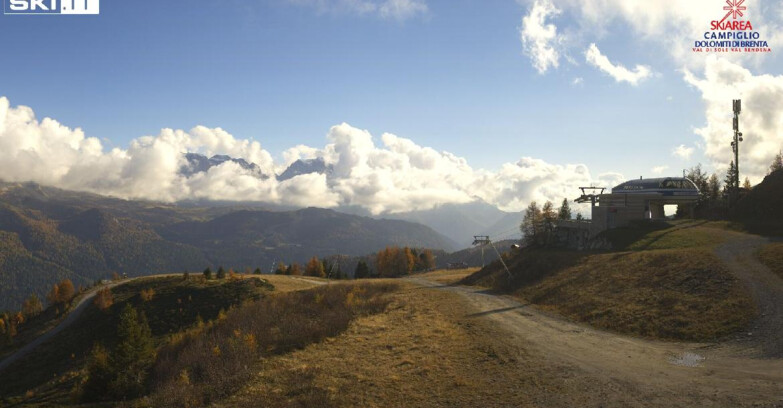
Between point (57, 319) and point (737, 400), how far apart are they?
103046 mm

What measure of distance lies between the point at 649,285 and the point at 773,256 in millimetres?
10273

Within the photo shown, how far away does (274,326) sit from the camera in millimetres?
28812

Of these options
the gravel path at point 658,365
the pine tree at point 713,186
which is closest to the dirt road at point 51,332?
the gravel path at point 658,365

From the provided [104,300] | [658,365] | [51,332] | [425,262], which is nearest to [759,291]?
A: [658,365]

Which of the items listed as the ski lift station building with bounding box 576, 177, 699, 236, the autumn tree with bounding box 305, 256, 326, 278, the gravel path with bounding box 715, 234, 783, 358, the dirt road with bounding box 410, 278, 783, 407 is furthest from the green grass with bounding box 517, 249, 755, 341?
the autumn tree with bounding box 305, 256, 326, 278

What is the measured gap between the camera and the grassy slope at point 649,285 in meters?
24.6

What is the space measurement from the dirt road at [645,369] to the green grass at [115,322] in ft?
172

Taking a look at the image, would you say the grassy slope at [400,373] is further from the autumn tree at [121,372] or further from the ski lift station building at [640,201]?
the ski lift station building at [640,201]

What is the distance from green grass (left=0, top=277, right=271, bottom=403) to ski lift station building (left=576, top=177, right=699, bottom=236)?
54190 mm

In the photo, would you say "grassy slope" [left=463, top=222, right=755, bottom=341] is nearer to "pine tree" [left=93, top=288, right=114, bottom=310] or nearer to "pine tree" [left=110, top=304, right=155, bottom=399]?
"pine tree" [left=110, top=304, right=155, bottom=399]

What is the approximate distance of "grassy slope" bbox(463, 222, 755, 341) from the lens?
2456 centimetres

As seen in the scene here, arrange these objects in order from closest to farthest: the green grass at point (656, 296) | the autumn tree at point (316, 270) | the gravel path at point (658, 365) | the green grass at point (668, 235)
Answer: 1. the gravel path at point (658, 365)
2. the green grass at point (656, 296)
3. the green grass at point (668, 235)
4. the autumn tree at point (316, 270)

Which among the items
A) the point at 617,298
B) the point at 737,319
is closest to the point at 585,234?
the point at 617,298

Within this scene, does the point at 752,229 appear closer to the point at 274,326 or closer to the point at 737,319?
the point at 737,319
